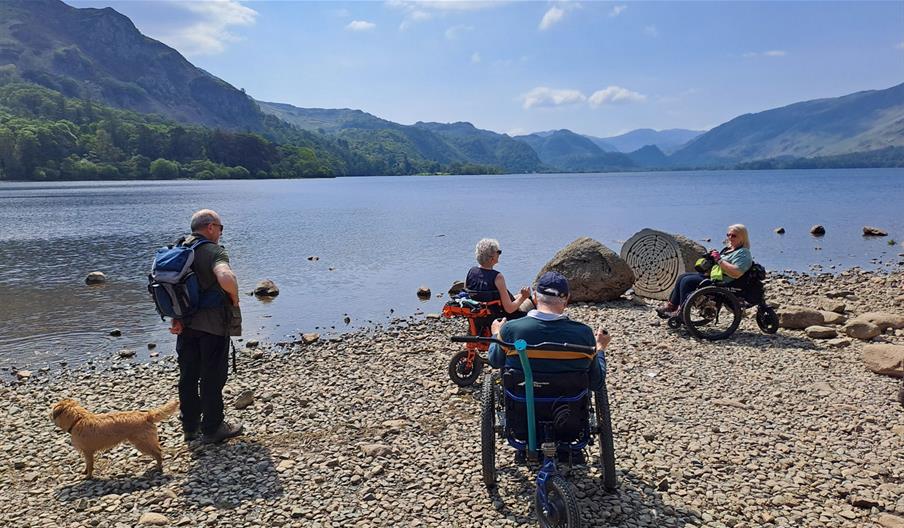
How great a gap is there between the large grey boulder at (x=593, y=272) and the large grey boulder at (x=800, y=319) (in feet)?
15.7

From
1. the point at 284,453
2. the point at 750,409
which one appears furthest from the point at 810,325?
the point at 284,453

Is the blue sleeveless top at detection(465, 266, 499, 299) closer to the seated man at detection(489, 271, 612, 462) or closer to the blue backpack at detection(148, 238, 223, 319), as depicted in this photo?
the seated man at detection(489, 271, 612, 462)

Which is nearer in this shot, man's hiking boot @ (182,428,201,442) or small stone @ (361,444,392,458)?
small stone @ (361,444,392,458)

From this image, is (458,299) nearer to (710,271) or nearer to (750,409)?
(750,409)

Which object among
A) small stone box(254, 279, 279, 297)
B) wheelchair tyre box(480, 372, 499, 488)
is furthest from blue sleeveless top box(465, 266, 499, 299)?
small stone box(254, 279, 279, 297)

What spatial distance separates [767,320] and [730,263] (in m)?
1.62

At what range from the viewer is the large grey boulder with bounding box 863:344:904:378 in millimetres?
9344

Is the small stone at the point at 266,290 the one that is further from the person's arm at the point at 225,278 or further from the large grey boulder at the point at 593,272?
the person's arm at the point at 225,278

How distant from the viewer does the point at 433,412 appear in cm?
867

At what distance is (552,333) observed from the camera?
5.35 m

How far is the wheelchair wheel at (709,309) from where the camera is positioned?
11.8 meters

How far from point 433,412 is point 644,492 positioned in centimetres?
345

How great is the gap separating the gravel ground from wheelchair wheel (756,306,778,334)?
90 cm

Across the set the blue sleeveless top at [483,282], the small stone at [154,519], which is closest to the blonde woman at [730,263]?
the blue sleeveless top at [483,282]
